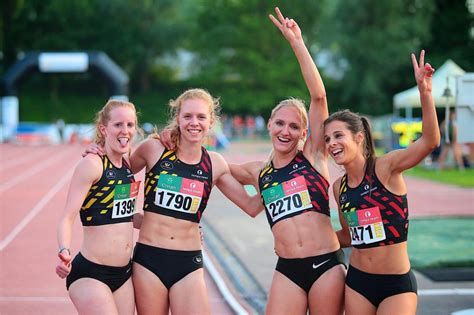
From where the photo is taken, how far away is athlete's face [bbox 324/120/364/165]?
407cm

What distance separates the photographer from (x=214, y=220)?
12.4m

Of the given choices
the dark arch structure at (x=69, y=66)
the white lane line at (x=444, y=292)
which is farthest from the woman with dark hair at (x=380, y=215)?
the dark arch structure at (x=69, y=66)

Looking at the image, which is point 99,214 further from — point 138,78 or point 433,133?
point 138,78

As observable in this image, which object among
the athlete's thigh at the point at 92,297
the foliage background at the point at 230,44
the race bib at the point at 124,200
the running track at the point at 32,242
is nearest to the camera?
the athlete's thigh at the point at 92,297

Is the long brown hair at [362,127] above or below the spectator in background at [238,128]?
below

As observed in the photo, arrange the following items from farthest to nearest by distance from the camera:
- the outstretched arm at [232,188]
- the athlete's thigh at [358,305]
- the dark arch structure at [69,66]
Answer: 1. the dark arch structure at [69,66]
2. the outstretched arm at [232,188]
3. the athlete's thigh at [358,305]

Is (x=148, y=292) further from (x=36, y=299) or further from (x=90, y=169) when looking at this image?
(x=36, y=299)

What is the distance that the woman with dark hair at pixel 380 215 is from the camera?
3.94 m

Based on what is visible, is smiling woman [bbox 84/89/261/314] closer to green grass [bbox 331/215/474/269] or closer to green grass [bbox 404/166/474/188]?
green grass [bbox 331/215/474/269]

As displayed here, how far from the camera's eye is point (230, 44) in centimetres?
5266

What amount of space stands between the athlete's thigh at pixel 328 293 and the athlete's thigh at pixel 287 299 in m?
0.07

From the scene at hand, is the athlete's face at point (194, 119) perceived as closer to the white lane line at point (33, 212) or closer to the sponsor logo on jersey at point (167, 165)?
the sponsor logo on jersey at point (167, 165)

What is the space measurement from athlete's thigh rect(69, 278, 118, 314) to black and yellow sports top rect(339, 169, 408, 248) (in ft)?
5.20

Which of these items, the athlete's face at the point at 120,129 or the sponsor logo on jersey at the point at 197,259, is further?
the sponsor logo on jersey at the point at 197,259
